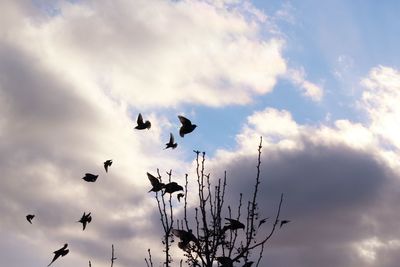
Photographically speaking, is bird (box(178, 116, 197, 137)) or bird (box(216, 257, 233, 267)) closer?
bird (box(216, 257, 233, 267))

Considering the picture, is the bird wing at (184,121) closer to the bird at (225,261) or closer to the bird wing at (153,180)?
the bird wing at (153,180)

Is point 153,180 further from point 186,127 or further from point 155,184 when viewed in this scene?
point 186,127

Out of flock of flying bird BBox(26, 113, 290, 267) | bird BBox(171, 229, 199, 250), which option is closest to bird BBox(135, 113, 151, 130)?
flock of flying bird BBox(26, 113, 290, 267)

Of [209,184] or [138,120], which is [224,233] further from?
[138,120]

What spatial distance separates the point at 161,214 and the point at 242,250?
66.2 inches

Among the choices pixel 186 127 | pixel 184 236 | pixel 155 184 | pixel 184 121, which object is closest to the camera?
pixel 184 236

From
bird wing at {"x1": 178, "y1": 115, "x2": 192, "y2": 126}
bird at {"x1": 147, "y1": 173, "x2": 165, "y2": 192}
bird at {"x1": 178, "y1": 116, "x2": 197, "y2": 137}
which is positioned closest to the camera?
bird at {"x1": 147, "y1": 173, "x2": 165, "y2": 192}

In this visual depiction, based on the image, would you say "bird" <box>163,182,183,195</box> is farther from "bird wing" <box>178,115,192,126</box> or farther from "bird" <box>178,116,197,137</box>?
"bird wing" <box>178,115,192,126</box>

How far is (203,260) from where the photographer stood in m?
9.07

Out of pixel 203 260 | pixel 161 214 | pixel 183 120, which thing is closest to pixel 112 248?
pixel 161 214

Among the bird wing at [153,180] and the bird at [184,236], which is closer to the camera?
the bird at [184,236]

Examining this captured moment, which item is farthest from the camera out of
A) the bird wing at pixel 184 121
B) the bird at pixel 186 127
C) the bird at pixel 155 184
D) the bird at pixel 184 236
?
the bird wing at pixel 184 121

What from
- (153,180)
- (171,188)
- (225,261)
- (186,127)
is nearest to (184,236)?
(225,261)

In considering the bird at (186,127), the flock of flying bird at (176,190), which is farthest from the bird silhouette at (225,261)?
the bird at (186,127)
